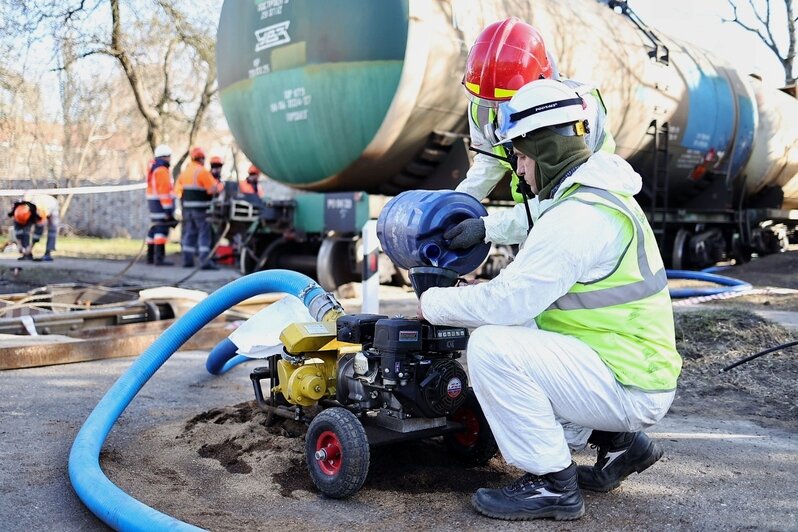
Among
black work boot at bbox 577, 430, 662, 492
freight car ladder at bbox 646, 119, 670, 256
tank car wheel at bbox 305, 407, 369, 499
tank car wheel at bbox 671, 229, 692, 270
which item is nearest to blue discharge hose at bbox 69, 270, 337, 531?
tank car wheel at bbox 305, 407, 369, 499

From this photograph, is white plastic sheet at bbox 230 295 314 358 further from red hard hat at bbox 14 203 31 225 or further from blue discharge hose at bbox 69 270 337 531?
red hard hat at bbox 14 203 31 225

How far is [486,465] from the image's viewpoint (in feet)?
10.3

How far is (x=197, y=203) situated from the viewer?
1127cm

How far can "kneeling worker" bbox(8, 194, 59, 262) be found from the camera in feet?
43.9

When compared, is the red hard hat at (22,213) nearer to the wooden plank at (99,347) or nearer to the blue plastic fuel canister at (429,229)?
the wooden plank at (99,347)

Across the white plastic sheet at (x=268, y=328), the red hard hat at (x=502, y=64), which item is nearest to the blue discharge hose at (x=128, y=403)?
the white plastic sheet at (x=268, y=328)

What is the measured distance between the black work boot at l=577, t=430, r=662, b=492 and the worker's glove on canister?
0.85m

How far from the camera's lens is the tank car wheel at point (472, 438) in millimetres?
3025

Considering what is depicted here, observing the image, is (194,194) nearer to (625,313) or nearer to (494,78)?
(494,78)

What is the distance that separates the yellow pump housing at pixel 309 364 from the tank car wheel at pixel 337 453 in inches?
10.6

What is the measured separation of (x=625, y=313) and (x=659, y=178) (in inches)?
327

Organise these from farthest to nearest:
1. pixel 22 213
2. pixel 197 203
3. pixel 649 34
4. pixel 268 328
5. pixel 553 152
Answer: pixel 22 213 → pixel 197 203 → pixel 649 34 → pixel 268 328 → pixel 553 152

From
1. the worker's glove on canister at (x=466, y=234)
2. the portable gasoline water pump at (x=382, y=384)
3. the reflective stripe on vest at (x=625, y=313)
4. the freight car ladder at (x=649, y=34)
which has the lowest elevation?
the portable gasoline water pump at (x=382, y=384)

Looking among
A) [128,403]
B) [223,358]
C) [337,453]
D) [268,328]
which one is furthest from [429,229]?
[223,358]
